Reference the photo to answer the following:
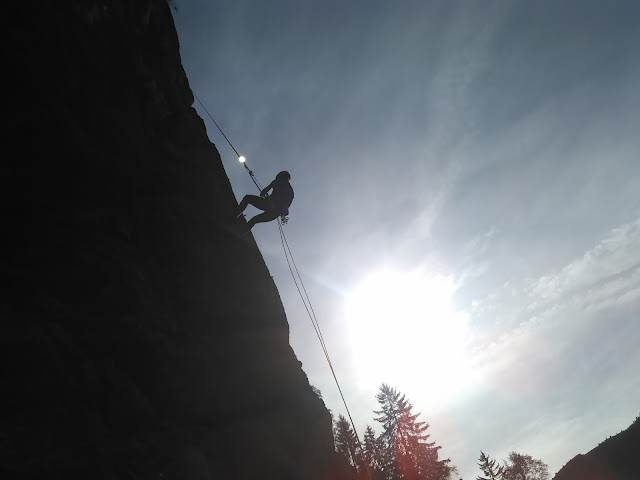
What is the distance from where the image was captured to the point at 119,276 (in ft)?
19.8

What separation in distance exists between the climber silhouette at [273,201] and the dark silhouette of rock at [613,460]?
26.8m

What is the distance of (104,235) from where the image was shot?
598 centimetres

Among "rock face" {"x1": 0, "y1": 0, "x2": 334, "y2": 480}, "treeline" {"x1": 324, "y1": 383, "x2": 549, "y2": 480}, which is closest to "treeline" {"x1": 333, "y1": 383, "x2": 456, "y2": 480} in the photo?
"treeline" {"x1": 324, "y1": 383, "x2": 549, "y2": 480}

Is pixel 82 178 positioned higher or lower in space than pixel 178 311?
higher

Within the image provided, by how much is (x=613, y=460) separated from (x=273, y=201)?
28.5 metres

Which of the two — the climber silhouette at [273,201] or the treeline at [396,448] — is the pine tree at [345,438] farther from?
the climber silhouette at [273,201]

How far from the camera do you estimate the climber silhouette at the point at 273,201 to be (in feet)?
32.3

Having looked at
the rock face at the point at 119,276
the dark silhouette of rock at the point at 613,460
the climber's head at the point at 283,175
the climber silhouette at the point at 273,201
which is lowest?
the dark silhouette of rock at the point at 613,460

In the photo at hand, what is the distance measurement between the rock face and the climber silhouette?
1.08m

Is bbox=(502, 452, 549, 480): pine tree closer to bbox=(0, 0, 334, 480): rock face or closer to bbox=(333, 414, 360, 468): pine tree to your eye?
bbox=(333, 414, 360, 468): pine tree

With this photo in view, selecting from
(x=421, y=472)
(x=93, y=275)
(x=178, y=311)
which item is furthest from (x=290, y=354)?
(x=421, y=472)

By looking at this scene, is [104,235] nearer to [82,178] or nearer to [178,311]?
[82,178]

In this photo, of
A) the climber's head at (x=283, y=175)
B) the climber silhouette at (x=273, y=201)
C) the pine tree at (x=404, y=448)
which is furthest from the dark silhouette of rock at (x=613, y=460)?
the climber's head at (x=283, y=175)

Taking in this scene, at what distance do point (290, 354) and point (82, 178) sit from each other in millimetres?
6658
